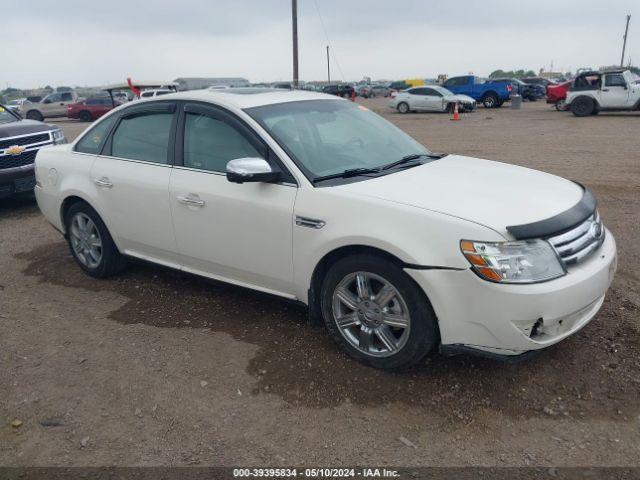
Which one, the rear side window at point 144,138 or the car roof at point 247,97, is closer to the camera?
the car roof at point 247,97

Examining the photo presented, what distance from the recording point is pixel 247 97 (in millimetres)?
4203

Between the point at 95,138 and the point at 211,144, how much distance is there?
1530 millimetres

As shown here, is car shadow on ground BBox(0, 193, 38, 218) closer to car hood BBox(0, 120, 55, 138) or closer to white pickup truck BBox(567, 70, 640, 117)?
car hood BBox(0, 120, 55, 138)

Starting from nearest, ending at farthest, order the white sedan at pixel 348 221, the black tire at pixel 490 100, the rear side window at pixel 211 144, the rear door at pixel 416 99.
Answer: the white sedan at pixel 348 221 < the rear side window at pixel 211 144 < the rear door at pixel 416 99 < the black tire at pixel 490 100

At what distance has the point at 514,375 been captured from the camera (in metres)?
3.36

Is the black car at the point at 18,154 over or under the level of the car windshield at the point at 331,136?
under

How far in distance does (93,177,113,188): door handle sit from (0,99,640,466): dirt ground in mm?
962

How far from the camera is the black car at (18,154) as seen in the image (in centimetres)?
775

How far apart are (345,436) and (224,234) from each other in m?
1.68

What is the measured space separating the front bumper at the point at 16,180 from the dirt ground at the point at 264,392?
3.45 m

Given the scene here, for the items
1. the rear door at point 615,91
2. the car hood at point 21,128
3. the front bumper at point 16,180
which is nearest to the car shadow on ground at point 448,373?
the front bumper at point 16,180

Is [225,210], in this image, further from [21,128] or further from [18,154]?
[21,128]

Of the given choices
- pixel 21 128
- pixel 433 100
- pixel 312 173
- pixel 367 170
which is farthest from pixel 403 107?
pixel 312 173

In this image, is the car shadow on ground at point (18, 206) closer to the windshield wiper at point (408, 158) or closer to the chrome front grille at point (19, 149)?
the chrome front grille at point (19, 149)
